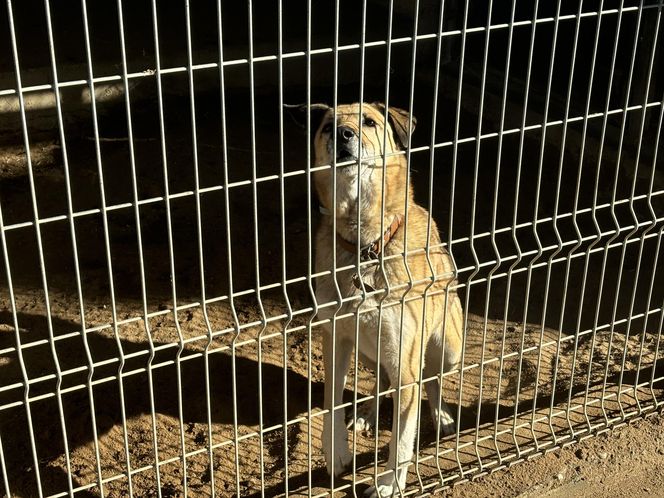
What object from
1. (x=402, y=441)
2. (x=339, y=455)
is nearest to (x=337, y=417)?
(x=339, y=455)

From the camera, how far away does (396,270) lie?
443cm

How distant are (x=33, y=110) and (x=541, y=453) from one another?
636 cm

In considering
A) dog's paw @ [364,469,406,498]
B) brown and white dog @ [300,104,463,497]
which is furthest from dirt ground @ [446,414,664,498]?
brown and white dog @ [300,104,463,497]

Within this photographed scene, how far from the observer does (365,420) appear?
5.12 m

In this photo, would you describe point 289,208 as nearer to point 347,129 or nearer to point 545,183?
point 545,183

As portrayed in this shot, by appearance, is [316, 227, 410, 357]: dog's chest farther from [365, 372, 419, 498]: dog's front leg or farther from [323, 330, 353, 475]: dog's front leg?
[365, 372, 419, 498]: dog's front leg

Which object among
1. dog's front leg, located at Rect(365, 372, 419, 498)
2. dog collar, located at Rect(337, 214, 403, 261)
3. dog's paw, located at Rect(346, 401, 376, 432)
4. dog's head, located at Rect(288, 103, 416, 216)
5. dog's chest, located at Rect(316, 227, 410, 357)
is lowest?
dog's paw, located at Rect(346, 401, 376, 432)

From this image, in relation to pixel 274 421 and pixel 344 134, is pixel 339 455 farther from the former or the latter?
pixel 344 134

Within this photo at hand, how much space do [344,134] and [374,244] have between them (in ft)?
1.99

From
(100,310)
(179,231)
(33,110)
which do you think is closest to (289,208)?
(179,231)

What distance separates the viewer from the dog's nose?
3.98m

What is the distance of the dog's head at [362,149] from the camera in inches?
159

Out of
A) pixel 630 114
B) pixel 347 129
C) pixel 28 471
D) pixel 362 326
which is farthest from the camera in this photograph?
pixel 630 114

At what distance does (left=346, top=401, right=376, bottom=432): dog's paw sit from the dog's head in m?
1.40
